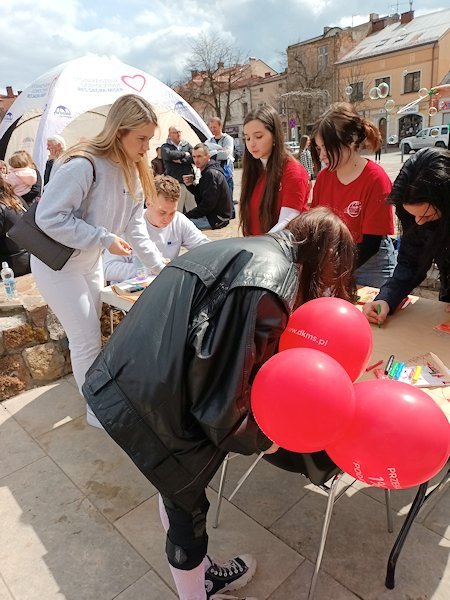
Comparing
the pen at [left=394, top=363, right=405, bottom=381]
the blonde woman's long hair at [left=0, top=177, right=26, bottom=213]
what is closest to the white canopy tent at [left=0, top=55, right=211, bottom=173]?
the blonde woman's long hair at [left=0, top=177, right=26, bottom=213]

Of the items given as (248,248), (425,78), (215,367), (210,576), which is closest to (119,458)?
(210,576)

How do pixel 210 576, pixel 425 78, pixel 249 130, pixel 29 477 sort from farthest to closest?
1. pixel 425 78
2. pixel 249 130
3. pixel 29 477
4. pixel 210 576

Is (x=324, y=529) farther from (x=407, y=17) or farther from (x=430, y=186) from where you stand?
(x=407, y=17)

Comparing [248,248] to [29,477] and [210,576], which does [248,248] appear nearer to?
[210,576]

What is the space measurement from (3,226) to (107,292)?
1.51m

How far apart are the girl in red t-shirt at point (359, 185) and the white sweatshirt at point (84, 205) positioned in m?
1.08

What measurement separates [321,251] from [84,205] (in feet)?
4.50

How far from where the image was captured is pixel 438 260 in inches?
81.5

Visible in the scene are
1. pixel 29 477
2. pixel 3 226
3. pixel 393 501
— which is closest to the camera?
pixel 393 501

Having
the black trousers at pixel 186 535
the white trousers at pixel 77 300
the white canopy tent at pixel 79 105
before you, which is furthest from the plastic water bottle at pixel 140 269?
the white canopy tent at pixel 79 105

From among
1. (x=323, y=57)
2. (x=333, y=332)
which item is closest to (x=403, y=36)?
(x=323, y=57)

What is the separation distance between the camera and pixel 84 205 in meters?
2.21

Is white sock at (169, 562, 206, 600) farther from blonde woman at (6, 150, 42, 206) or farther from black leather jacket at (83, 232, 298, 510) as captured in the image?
blonde woman at (6, 150, 42, 206)

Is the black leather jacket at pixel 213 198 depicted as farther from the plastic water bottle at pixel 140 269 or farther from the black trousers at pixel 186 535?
the black trousers at pixel 186 535
